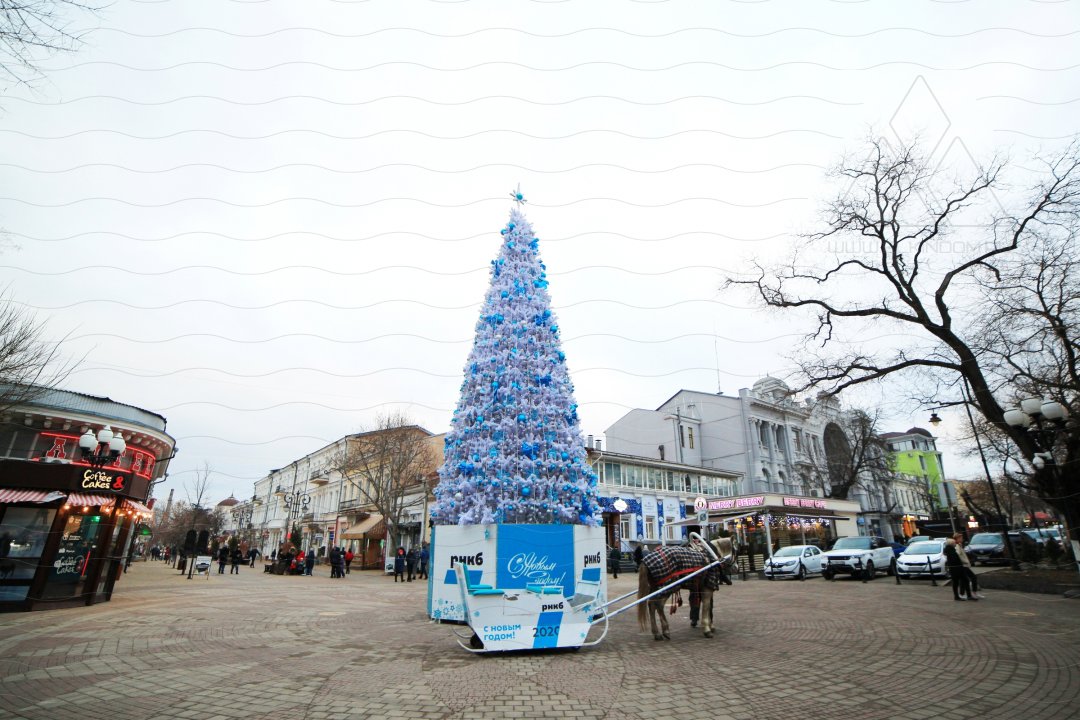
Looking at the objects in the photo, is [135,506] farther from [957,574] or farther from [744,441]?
[744,441]

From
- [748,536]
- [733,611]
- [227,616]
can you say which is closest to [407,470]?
[748,536]

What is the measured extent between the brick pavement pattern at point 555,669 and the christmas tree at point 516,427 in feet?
8.02

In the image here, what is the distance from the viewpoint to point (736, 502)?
3384 cm

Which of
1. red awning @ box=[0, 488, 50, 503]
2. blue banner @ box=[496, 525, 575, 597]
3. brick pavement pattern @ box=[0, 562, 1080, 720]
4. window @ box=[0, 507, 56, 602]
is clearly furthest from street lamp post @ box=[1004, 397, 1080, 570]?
window @ box=[0, 507, 56, 602]

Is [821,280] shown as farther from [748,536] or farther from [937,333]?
[748,536]

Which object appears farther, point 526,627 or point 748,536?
point 748,536

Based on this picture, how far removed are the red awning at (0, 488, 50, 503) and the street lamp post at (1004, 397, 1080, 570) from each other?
2258cm

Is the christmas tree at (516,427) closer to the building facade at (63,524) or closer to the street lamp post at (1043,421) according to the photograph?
the building facade at (63,524)

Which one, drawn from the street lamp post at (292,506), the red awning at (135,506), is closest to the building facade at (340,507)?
the street lamp post at (292,506)

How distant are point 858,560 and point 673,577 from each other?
15.2 meters

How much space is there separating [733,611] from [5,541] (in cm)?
1719

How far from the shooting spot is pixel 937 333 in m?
15.7

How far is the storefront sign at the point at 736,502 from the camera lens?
32.6 metres

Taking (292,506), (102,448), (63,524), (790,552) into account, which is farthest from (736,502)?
(292,506)
